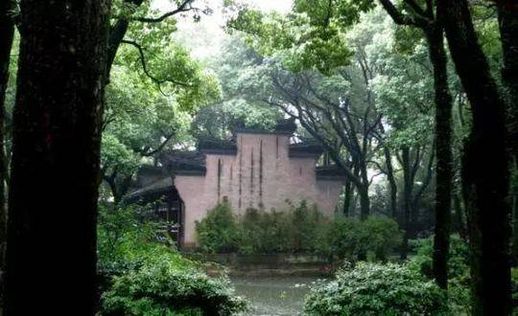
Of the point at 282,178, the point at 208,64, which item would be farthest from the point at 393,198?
the point at 208,64

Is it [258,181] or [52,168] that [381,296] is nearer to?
[52,168]

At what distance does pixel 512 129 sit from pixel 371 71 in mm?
19190

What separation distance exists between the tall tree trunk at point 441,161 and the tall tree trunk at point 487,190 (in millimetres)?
1985

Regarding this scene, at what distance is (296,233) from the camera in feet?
71.5

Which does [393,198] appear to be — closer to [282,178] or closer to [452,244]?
[282,178]

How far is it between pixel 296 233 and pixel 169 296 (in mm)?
16036

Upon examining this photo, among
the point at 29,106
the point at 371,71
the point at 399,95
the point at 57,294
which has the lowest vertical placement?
the point at 57,294

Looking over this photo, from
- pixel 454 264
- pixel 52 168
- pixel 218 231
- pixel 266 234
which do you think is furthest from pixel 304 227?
pixel 52 168

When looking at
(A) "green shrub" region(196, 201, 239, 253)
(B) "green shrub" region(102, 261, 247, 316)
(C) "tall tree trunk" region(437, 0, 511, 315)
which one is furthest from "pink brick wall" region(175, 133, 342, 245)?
(C) "tall tree trunk" region(437, 0, 511, 315)

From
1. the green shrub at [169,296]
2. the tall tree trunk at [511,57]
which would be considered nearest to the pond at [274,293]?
the green shrub at [169,296]

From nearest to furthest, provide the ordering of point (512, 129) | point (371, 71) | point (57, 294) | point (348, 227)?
point (57, 294), point (512, 129), point (348, 227), point (371, 71)

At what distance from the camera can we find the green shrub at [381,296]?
5625 millimetres

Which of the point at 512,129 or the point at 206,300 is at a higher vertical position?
the point at 512,129

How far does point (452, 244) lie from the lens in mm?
12570
